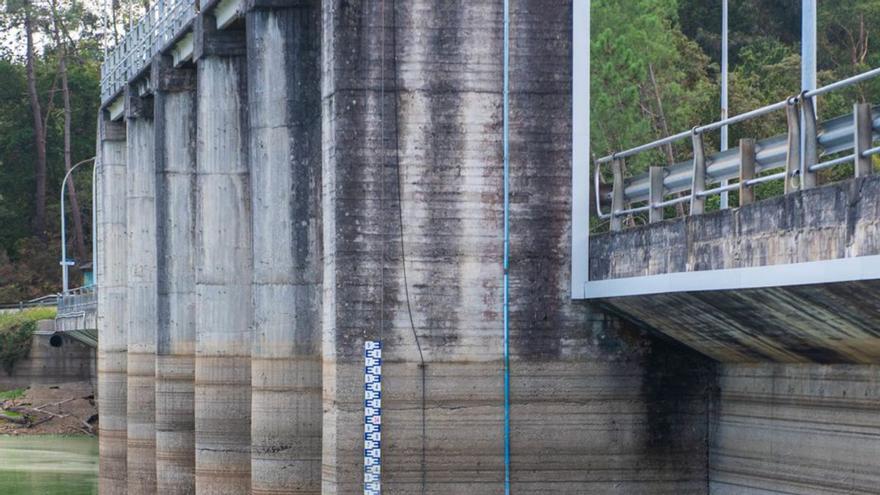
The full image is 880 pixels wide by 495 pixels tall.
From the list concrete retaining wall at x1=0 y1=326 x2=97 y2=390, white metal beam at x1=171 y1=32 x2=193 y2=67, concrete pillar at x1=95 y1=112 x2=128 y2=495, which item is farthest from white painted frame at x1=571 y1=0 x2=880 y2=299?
concrete retaining wall at x1=0 y1=326 x2=97 y2=390

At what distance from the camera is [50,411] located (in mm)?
75250

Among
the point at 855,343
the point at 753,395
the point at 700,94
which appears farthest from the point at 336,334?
the point at 700,94

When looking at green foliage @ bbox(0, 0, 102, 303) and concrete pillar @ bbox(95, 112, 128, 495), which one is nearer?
concrete pillar @ bbox(95, 112, 128, 495)

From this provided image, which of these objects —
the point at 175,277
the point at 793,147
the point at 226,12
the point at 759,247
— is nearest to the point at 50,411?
the point at 175,277

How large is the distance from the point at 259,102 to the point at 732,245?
12.4 meters

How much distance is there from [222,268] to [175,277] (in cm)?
549

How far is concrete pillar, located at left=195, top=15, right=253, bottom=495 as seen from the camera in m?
34.5

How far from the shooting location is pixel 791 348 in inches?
848

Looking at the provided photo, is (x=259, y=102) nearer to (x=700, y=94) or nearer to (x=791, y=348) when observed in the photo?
(x=791, y=348)

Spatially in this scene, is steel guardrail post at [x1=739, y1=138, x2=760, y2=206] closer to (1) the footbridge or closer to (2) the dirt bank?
(1) the footbridge

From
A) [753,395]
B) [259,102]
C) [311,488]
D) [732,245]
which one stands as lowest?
[311,488]

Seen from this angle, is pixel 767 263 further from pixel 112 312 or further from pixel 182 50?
pixel 112 312

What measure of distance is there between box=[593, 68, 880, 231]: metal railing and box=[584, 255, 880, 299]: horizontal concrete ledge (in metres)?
0.79

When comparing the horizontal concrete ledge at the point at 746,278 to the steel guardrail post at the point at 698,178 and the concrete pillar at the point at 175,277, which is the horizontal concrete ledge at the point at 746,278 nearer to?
the steel guardrail post at the point at 698,178
